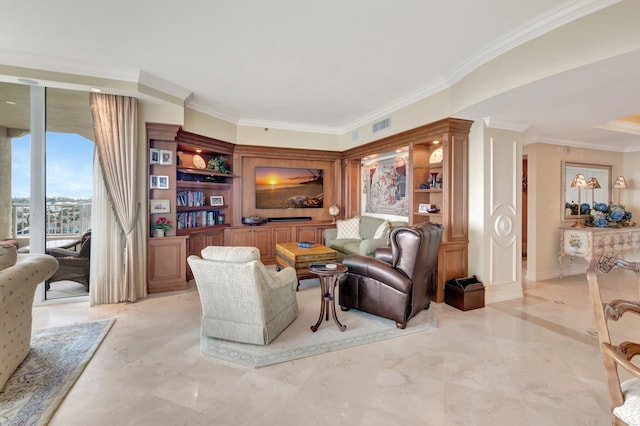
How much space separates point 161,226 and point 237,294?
2.40 metres

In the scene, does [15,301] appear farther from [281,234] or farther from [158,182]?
[281,234]

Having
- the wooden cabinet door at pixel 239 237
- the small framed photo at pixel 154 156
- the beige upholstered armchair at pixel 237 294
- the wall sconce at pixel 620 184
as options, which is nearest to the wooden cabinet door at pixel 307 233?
the wooden cabinet door at pixel 239 237

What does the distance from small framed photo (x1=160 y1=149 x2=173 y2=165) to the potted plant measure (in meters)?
0.85

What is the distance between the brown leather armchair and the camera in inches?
126

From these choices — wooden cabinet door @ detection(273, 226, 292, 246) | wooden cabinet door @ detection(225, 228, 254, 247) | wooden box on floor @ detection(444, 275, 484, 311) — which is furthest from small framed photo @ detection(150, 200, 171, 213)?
wooden box on floor @ detection(444, 275, 484, 311)

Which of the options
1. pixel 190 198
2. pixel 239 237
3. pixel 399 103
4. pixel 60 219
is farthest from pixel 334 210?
pixel 60 219

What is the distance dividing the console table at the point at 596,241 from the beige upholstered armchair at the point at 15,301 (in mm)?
7390

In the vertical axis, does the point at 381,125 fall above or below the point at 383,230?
above

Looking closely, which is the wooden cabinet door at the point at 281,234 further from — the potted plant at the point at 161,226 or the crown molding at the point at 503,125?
the crown molding at the point at 503,125

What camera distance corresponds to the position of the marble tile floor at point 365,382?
76.2 inches

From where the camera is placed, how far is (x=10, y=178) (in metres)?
3.74

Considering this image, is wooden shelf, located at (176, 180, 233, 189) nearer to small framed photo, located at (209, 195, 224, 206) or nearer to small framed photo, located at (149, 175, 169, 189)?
small framed photo, located at (209, 195, 224, 206)

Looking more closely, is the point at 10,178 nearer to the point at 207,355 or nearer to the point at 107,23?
the point at 107,23

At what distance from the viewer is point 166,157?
4418 mm
